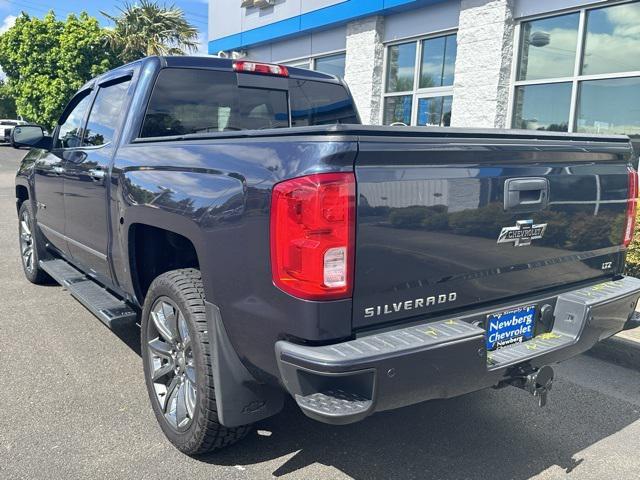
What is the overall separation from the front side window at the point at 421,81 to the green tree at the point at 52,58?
20505 millimetres

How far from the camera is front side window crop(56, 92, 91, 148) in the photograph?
15.2 feet

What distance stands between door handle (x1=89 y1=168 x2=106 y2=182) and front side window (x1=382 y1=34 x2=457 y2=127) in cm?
735

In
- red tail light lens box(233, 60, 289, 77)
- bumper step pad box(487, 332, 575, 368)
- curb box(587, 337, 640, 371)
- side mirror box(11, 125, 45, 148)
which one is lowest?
curb box(587, 337, 640, 371)

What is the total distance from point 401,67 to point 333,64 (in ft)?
7.48

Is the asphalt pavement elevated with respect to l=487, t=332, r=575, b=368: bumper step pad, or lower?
lower

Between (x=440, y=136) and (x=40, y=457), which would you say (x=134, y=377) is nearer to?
(x=40, y=457)

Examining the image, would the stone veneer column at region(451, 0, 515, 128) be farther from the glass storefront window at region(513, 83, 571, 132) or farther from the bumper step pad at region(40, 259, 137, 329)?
the bumper step pad at region(40, 259, 137, 329)

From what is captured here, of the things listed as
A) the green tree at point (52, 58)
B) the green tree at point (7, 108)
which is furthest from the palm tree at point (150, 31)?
the green tree at point (7, 108)

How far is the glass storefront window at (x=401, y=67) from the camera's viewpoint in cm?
1157

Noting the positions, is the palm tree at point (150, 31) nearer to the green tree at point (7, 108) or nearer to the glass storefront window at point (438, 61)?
the glass storefront window at point (438, 61)

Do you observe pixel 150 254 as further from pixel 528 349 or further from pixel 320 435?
pixel 528 349

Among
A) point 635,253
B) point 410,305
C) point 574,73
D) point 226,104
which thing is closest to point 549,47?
point 574,73

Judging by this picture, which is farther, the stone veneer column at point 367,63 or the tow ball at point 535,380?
the stone veneer column at point 367,63

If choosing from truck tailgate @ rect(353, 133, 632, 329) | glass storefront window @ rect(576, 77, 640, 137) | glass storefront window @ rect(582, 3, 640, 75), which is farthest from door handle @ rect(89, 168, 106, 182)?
glass storefront window @ rect(582, 3, 640, 75)
